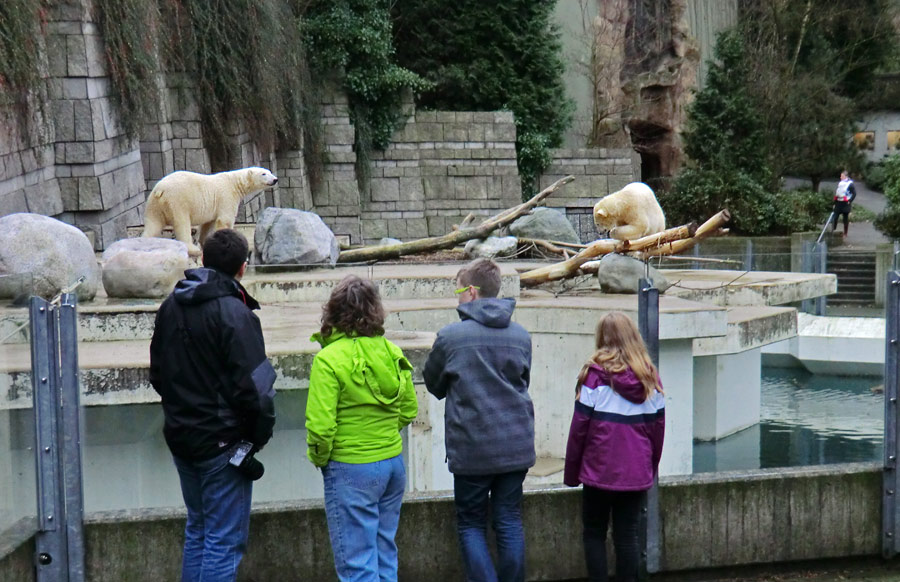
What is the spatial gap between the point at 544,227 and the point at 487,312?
9602 mm

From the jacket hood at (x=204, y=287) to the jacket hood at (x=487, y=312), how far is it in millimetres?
910

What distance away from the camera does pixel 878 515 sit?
5.53 m

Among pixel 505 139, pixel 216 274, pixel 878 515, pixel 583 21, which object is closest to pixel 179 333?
pixel 216 274

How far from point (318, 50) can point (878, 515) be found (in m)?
19.0

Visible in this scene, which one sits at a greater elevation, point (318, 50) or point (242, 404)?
point (318, 50)

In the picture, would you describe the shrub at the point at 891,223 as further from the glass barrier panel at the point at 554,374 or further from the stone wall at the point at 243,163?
the glass barrier panel at the point at 554,374

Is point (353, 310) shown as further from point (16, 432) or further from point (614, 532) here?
point (614, 532)

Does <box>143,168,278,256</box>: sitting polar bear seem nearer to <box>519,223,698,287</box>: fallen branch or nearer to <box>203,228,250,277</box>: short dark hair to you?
<box>519,223,698,287</box>: fallen branch

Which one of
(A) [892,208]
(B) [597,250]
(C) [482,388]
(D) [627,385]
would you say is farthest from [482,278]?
(A) [892,208]

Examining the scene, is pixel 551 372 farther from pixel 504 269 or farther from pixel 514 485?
pixel 514 485

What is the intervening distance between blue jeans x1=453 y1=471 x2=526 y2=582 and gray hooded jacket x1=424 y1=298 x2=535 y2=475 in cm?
10

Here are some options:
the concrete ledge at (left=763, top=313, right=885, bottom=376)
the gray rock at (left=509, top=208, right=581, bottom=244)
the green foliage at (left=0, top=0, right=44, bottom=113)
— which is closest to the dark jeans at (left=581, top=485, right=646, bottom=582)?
the concrete ledge at (left=763, top=313, right=885, bottom=376)

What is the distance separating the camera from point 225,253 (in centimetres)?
421

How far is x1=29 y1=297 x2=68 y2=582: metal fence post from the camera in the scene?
457 cm
